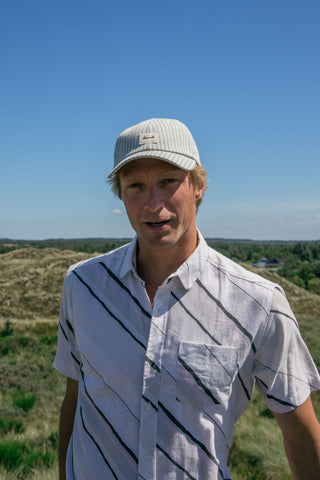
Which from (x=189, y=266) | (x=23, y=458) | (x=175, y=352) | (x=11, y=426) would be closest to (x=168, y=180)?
(x=189, y=266)

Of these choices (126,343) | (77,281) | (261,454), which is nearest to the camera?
(126,343)

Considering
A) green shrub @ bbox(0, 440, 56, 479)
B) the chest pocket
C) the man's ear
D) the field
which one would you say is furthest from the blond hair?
green shrub @ bbox(0, 440, 56, 479)

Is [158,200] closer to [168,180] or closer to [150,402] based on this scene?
[168,180]

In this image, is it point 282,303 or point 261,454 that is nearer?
point 282,303

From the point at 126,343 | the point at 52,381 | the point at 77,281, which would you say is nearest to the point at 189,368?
the point at 126,343

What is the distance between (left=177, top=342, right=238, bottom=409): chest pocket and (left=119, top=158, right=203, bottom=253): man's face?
0.47m

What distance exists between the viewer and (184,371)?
5.14 feet

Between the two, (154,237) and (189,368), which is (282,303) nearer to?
(189,368)

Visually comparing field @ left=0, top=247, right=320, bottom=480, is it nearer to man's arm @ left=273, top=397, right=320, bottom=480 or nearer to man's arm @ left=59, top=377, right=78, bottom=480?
man's arm @ left=59, top=377, right=78, bottom=480

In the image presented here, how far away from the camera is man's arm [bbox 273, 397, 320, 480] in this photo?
62.0 inches

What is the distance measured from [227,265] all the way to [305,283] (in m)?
38.0

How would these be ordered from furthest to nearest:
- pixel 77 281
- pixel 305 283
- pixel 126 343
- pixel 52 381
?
pixel 305 283 → pixel 52 381 → pixel 77 281 → pixel 126 343

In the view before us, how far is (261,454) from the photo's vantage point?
4887 mm

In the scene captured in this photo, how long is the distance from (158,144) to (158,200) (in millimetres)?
237
